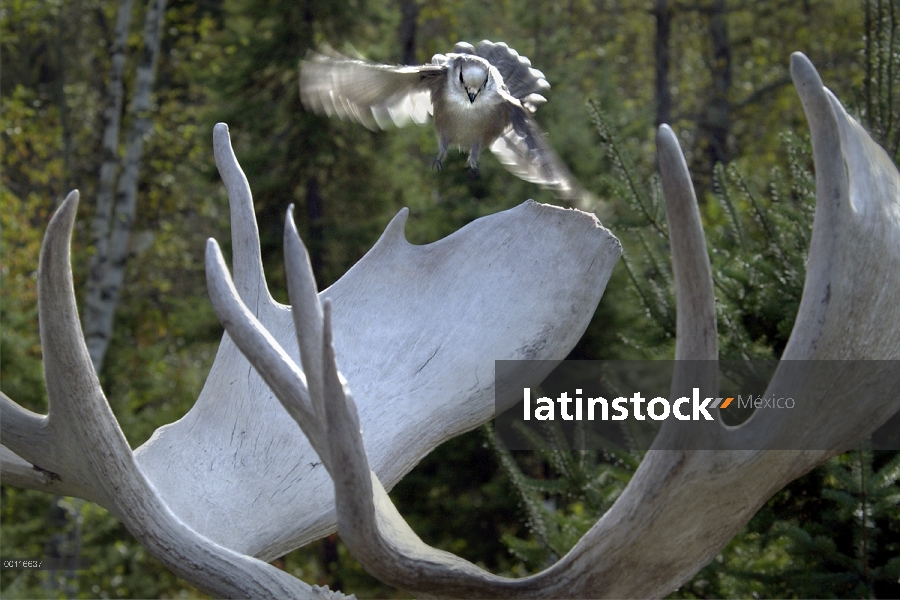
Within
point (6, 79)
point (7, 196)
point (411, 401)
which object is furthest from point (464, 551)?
point (6, 79)

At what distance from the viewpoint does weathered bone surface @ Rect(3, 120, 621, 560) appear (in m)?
2.46

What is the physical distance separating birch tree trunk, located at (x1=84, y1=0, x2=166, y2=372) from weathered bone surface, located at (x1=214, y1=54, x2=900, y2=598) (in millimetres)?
7908

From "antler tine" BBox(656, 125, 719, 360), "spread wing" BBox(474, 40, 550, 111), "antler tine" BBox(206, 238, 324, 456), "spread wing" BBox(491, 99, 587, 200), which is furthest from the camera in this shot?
"spread wing" BBox(474, 40, 550, 111)

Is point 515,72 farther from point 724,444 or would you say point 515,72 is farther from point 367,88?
point 724,444

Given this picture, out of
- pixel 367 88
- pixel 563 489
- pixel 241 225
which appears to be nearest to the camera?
pixel 241 225

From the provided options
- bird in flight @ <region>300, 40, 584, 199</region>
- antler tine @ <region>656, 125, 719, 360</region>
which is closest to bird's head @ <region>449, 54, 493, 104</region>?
bird in flight @ <region>300, 40, 584, 199</region>

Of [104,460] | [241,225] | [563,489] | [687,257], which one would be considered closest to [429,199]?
[563,489]

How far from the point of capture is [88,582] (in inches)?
383

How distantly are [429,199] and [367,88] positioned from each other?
7920 mm

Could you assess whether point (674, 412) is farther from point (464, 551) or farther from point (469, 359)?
point (464, 551)

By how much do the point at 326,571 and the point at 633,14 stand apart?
8.95 meters

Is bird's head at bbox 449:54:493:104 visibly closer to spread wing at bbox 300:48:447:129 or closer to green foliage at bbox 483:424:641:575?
spread wing at bbox 300:48:447:129

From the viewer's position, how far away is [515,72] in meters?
3.17

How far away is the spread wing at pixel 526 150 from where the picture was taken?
2.99m
